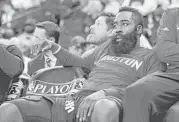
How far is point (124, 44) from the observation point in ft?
8.77

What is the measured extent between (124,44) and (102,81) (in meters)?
0.33

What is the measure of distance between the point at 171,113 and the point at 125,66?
1.87ft

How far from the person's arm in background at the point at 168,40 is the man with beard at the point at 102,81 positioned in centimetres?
16

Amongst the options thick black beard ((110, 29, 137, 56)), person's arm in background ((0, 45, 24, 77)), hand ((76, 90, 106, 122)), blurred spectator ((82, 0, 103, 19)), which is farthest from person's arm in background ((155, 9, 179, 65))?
blurred spectator ((82, 0, 103, 19))

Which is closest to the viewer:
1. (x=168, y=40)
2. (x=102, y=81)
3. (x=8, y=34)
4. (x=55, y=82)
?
(x=168, y=40)

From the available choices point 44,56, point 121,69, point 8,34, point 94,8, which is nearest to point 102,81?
point 121,69

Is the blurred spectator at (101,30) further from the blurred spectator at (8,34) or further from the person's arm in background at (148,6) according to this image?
the blurred spectator at (8,34)

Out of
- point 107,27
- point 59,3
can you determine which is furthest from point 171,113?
point 59,3

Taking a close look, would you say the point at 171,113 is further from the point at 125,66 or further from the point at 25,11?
the point at 25,11

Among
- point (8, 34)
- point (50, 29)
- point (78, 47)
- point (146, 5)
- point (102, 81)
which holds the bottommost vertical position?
point (8, 34)

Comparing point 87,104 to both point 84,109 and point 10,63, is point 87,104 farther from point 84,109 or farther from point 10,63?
point 10,63

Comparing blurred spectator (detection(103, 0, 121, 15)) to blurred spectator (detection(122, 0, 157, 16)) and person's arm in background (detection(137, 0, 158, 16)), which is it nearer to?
blurred spectator (detection(122, 0, 157, 16))

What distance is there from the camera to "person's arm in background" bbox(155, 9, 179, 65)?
2.31 m

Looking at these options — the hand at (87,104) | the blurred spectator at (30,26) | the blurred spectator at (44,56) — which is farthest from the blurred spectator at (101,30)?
the blurred spectator at (30,26)
